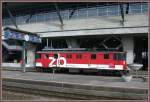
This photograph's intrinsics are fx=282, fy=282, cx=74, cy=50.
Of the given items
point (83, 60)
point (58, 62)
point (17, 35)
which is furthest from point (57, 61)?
point (17, 35)

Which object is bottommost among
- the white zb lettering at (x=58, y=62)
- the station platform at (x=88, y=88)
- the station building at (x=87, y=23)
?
the station platform at (x=88, y=88)

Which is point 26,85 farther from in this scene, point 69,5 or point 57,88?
point 69,5

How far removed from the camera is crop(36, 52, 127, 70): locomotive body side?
33844 millimetres

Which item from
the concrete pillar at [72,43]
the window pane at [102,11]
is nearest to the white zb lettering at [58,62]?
the concrete pillar at [72,43]

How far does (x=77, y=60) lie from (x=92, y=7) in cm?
1493

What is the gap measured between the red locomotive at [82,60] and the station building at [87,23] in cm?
217

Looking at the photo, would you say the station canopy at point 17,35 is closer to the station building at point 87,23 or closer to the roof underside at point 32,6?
the station building at point 87,23

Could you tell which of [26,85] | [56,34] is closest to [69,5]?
[56,34]

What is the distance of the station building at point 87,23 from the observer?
140 feet

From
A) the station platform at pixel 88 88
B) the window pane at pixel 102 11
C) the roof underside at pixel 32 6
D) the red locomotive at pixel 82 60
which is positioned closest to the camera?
the station platform at pixel 88 88

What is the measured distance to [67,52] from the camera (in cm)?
3741

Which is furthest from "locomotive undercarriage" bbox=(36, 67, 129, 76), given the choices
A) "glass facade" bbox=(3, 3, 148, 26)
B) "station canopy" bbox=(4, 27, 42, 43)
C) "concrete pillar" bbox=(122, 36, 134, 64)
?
"glass facade" bbox=(3, 3, 148, 26)

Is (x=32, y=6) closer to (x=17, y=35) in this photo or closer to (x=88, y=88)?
(x=17, y=35)

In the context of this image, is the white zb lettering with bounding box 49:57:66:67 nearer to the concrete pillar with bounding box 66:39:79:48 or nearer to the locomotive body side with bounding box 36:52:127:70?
the locomotive body side with bounding box 36:52:127:70
